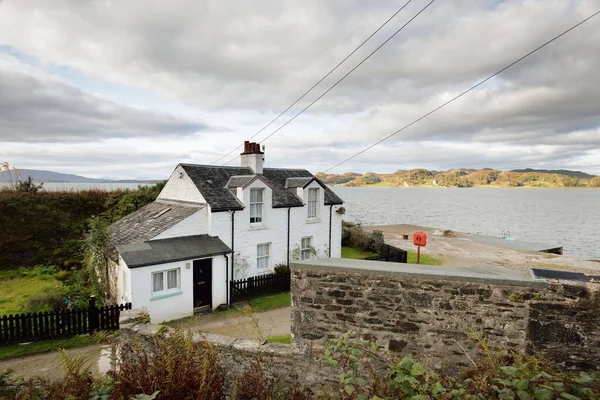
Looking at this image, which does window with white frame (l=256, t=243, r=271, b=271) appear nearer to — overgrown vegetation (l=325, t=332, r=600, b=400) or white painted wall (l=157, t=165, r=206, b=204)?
white painted wall (l=157, t=165, r=206, b=204)

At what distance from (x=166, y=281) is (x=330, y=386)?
898 centimetres

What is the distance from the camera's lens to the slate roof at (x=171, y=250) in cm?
1133

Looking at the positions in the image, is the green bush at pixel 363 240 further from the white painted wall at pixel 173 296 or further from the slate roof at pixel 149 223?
the slate roof at pixel 149 223

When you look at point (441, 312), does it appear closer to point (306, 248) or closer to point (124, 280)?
point (124, 280)

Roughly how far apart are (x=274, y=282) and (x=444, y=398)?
1230 centimetres

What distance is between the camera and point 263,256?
1619 centimetres

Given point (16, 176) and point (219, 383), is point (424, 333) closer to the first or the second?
point (219, 383)

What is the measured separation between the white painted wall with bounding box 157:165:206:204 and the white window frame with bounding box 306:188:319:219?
657 cm

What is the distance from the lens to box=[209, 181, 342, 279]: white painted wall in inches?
573

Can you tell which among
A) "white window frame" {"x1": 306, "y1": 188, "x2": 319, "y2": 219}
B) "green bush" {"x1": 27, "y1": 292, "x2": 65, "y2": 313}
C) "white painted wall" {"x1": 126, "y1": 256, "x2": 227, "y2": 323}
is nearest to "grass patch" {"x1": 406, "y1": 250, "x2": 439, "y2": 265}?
"white window frame" {"x1": 306, "y1": 188, "x2": 319, "y2": 219}

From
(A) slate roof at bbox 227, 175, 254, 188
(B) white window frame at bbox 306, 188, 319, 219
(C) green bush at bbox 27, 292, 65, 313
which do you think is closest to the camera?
(C) green bush at bbox 27, 292, 65, 313

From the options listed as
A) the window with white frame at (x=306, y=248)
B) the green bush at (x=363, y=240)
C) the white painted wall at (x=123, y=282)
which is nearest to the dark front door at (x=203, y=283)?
the white painted wall at (x=123, y=282)

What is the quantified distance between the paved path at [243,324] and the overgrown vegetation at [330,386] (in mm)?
5387

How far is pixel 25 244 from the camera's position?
17.8 m
